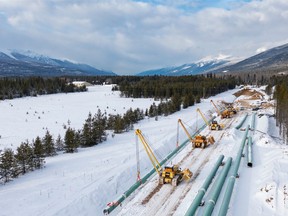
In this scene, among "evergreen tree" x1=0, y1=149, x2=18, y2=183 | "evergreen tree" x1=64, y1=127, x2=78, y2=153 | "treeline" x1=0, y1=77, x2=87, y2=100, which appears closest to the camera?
"evergreen tree" x1=0, y1=149, x2=18, y2=183

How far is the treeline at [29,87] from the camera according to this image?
4597 inches

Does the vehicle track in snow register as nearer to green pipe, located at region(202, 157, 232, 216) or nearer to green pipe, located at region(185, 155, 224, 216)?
green pipe, located at region(185, 155, 224, 216)

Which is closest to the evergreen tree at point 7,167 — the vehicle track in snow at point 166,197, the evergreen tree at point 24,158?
the evergreen tree at point 24,158

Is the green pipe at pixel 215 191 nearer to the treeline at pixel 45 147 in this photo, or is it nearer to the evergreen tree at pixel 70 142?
the treeline at pixel 45 147

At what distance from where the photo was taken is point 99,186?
21.4 meters

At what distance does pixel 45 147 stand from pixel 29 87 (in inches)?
4196

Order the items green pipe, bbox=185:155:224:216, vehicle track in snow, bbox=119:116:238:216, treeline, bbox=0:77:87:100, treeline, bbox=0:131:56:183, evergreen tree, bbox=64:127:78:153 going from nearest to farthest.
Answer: green pipe, bbox=185:155:224:216 < vehicle track in snow, bbox=119:116:238:216 < treeline, bbox=0:131:56:183 < evergreen tree, bbox=64:127:78:153 < treeline, bbox=0:77:87:100

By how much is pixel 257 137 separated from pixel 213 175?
1717cm

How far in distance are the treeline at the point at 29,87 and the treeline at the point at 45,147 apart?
271 ft

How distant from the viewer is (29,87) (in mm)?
128000

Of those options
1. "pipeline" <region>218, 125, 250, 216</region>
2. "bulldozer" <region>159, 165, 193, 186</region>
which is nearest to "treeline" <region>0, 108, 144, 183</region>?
"bulldozer" <region>159, 165, 193, 186</region>

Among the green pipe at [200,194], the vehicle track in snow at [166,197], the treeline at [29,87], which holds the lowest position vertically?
the vehicle track in snow at [166,197]

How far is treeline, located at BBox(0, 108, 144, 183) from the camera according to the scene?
76.4 feet

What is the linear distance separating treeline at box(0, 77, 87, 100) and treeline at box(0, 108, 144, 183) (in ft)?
271
